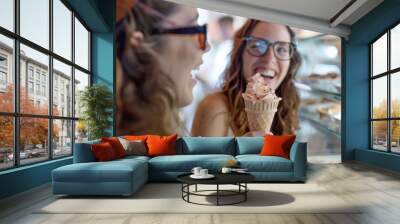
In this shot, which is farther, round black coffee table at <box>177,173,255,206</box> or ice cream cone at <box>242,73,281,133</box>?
ice cream cone at <box>242,73,281,133</box>

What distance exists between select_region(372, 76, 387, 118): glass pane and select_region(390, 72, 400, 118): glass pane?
347mm

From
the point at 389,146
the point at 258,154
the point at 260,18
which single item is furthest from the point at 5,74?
the point at 389,146

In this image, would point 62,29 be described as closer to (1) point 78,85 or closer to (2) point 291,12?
(1) point 78,85

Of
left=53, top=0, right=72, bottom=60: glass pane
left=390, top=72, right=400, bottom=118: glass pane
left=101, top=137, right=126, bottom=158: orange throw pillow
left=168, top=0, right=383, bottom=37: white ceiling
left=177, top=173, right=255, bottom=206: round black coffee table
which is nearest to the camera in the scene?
left=177, top=173, right=255, bottom=206: round black coffee table

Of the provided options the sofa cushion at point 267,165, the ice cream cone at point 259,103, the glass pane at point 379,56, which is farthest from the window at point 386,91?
the sofa cushion at point 267,165

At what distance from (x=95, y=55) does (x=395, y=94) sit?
22.2 ft

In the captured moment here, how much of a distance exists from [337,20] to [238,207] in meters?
5.94

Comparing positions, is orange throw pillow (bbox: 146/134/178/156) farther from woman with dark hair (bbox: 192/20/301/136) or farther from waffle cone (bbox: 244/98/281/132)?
waffle cone (bbox: 244/98/281/132)

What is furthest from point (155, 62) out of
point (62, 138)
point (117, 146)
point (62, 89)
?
point (117, 146)

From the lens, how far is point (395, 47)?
27.1 feet

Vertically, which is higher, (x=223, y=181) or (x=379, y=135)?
(x=379, y=135)

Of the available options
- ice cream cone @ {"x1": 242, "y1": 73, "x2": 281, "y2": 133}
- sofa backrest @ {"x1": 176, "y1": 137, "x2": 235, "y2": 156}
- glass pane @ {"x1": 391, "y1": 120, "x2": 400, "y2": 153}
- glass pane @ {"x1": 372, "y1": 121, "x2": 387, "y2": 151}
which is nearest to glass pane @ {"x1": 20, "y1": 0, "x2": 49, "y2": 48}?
sofa backrest @ {"x1": 176, "y1": 137, "x2": 235, "y2": 156}

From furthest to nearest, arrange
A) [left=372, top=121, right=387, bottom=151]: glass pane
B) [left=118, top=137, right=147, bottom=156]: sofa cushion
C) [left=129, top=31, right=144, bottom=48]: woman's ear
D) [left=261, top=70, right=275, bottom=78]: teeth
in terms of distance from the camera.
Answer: [left=261, top=70, right=275, bottom=78]: teeth < [left=129, top=31, right=144, bottom=48]: woman's ear < [left=372, top=121, right=387, bottom=151]: glass pane < [left=118, top=137, right=147, bottom=156]: sofa cushion

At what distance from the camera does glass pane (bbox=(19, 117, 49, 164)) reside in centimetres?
549
